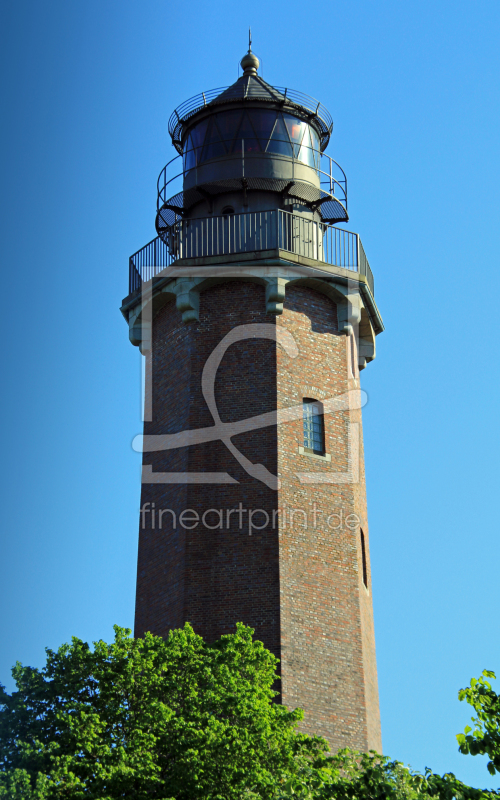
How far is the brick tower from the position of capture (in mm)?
26688

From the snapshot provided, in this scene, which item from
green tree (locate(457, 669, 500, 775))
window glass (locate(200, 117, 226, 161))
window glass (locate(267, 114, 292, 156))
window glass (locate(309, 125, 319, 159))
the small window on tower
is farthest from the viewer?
window glass (locate(309, 125, 319, 159))

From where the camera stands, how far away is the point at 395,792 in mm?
17750

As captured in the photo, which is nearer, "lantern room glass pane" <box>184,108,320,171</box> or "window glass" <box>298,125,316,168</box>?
"lantern room glass pane" <box>184,108,320,171</box>

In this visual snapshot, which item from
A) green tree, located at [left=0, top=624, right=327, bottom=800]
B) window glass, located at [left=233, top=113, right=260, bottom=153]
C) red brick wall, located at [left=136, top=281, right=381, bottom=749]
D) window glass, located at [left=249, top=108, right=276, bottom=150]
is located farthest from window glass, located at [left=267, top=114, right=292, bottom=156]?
green tree, located at [left=0, top=624, right=327, bottom=800]

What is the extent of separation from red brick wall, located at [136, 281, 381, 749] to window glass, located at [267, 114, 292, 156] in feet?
13.5

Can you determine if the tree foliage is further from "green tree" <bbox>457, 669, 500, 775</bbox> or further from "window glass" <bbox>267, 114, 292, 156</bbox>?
"window glass" <bbox>267, 114, 292, 156</bbox>

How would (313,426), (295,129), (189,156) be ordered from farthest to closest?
(189,156) < (295,129) < (313,426)

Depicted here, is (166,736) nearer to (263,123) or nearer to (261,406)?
(261,406)

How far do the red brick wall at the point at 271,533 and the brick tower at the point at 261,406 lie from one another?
0.04 m

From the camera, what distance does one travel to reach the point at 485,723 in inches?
682

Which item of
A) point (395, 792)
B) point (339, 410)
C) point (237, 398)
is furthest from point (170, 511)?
point (395, 792)

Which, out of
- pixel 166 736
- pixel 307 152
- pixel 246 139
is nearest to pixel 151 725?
pixel 166 736

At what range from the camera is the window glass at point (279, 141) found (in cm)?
3186

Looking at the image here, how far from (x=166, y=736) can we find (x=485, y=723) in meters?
5.96
